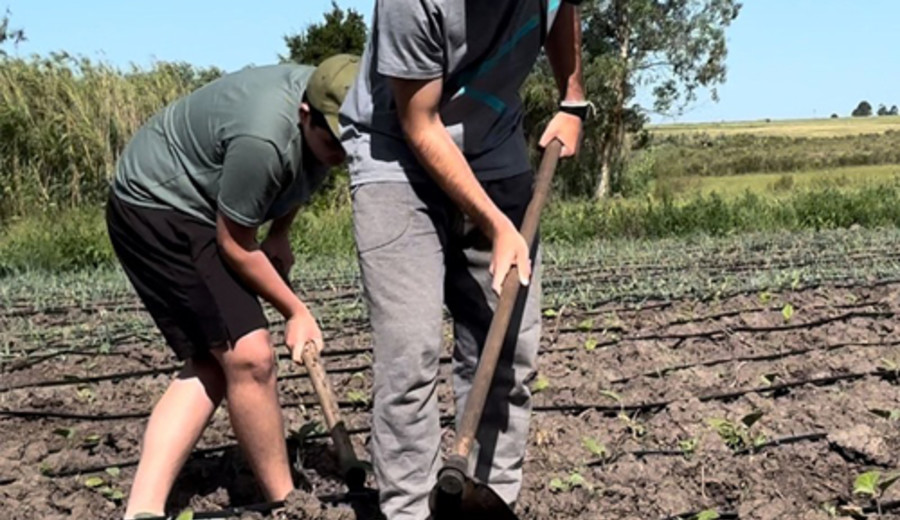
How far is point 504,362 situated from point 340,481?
3.11 ft

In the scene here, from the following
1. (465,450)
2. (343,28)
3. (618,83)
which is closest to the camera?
(465,450)

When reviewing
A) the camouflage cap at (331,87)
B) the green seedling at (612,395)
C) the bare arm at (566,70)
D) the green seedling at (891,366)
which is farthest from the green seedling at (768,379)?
the camouflage cap at (331,87)

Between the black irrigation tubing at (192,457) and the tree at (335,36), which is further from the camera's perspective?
the tree at (335,36)

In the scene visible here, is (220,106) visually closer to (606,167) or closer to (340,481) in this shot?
(340,481)

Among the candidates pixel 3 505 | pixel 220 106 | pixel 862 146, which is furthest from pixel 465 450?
pixel 862 146

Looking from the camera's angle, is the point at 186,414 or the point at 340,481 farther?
the point at 340,481

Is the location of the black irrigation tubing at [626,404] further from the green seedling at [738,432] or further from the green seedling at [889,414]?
the green seedling at [889,414]

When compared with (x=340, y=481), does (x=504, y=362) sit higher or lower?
higher

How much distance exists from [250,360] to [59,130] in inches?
396

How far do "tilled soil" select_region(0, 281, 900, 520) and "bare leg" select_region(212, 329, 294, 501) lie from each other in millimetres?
118

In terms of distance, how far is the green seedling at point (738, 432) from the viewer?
3458 millimetres

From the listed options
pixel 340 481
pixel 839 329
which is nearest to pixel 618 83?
pixel 839 329

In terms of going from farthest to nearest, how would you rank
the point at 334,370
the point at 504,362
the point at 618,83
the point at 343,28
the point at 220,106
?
1. the point at 618,83
2. the point at 343,28
3. the point at 334,370
4. the point at 220,106
5. the point at 504,362

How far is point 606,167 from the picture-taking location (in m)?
24.9
